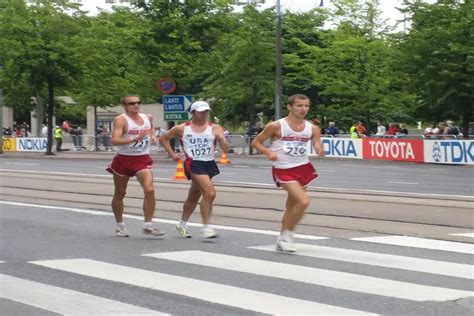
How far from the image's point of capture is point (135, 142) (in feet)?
35.2

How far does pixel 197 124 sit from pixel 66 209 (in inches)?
179

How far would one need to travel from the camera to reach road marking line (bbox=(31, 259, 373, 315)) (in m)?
6.57

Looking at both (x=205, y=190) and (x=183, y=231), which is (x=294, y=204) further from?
(x=183, y=231)

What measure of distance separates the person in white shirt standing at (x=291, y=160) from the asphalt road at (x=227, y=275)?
0.33 meters

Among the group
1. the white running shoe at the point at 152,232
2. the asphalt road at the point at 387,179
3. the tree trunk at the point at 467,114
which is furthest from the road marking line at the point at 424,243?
the tree trunk at the point at 467,114

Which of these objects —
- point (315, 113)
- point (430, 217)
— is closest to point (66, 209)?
point (430, 217)

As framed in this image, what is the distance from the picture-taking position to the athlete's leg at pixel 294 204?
370 inches

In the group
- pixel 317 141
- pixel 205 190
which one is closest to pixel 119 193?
pixel 205 190

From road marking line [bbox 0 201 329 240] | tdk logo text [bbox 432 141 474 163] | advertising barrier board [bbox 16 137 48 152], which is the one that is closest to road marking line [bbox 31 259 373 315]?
road marking line [bbox 0 201 329 240]

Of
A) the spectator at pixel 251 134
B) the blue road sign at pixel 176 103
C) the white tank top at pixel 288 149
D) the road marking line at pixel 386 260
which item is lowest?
the road marking line at pixel 386 260

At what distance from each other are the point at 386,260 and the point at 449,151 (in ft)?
74.2

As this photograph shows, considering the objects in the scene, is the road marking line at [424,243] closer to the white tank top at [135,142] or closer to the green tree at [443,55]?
the white tank top at [135,142]

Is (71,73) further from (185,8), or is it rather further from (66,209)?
(66,209)

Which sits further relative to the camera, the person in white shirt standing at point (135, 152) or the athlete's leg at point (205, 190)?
the person in white shirt standing at point (135, 152)
